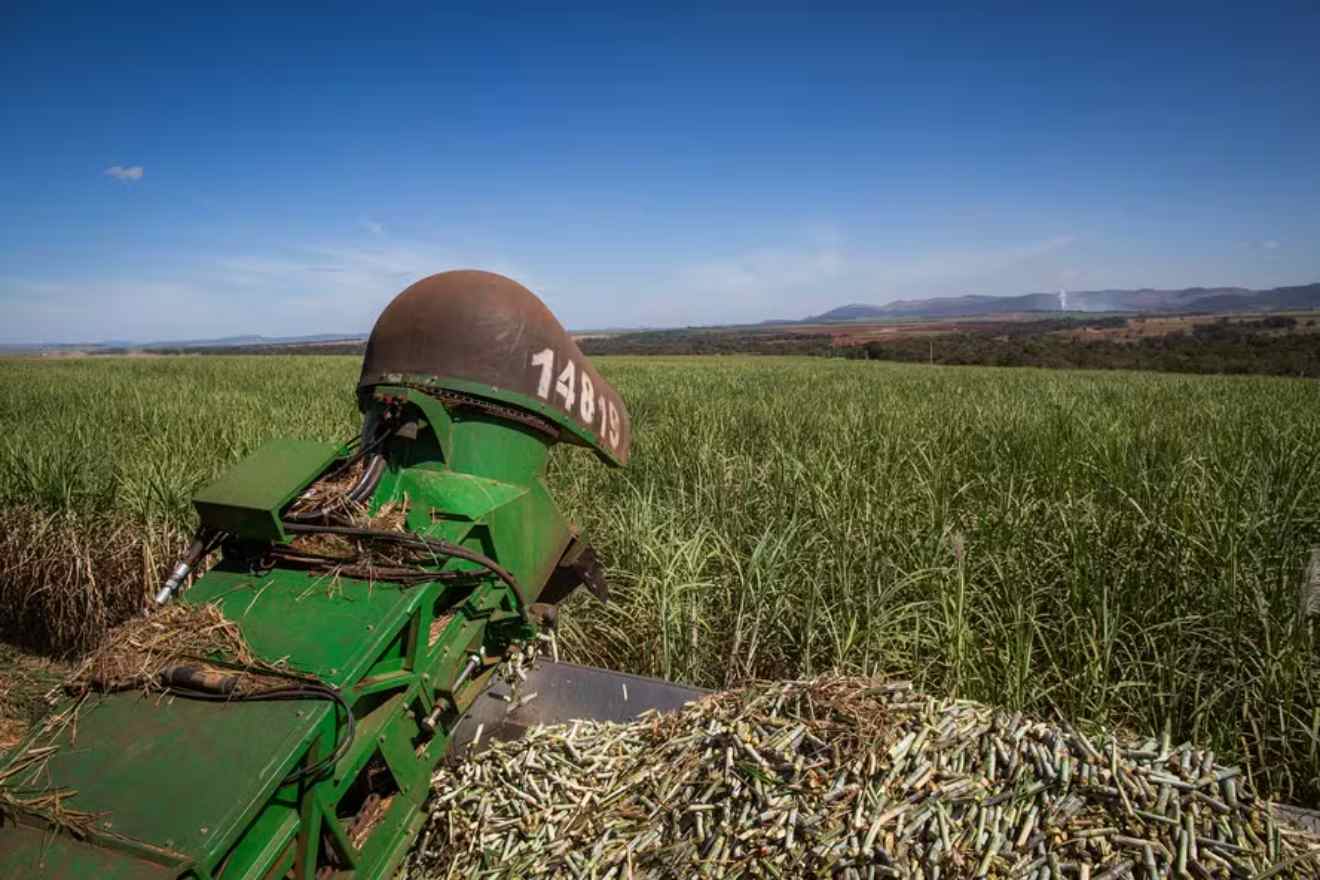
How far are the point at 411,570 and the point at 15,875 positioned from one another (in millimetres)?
840

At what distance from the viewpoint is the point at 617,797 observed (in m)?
1.89

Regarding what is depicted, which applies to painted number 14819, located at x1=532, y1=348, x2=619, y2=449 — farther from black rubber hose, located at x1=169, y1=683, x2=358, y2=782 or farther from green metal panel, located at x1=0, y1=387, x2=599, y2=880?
black rubber hose, located at x1=169, y1=683, x2=358, y2=782

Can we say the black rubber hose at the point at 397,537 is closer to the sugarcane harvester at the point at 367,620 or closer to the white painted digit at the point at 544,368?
the sugarcane harvester at the point at 367,620

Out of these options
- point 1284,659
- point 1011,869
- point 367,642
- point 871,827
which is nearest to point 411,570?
point 367,642

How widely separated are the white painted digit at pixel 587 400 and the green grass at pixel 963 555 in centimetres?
109

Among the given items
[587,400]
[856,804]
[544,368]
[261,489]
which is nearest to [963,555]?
[856,804]

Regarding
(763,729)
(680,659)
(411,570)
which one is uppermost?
(411,570)

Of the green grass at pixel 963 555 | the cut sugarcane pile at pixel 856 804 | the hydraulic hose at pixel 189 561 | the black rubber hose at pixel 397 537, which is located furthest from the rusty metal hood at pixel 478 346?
the green grass at pixel 963 555

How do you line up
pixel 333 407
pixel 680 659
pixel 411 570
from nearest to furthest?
pixel 411 570 < pixel 680 659 < pixel 333 407

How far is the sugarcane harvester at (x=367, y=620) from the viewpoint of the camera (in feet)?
4.21

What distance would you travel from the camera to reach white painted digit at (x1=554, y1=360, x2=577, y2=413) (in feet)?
7.45

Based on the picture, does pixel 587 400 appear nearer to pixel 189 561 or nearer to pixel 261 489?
pixel 261 489

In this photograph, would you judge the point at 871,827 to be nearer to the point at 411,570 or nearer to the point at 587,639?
the point at 411,570

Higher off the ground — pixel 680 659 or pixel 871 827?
pixel 871 827
